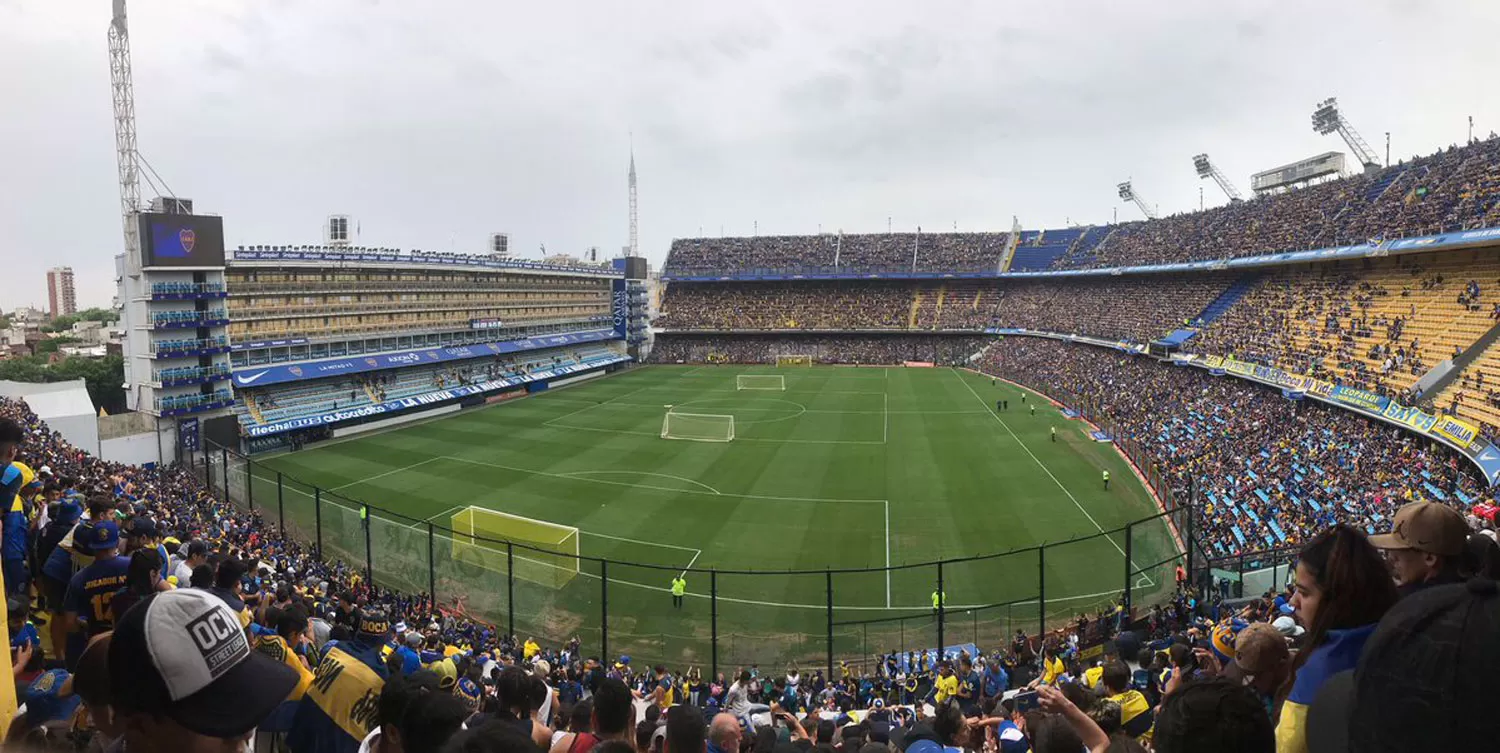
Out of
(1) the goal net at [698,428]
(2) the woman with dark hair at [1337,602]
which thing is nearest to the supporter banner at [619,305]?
(1) the goal net at [698,428]

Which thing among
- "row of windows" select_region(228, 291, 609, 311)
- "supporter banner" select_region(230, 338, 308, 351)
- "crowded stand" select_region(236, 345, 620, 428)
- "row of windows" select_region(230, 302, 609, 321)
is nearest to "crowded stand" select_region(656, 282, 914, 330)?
"row of windows" select_region(228, 291, 609, 311)

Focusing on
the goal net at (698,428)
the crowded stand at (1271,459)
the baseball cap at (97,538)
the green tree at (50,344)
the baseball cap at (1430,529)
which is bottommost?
the goal net at (698,428)

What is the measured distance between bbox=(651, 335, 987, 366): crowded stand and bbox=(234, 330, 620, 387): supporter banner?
17465mm

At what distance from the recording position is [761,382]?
65.8 meters

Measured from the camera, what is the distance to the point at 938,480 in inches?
1276

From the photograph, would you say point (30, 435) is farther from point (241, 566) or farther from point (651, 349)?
point (651, 349)

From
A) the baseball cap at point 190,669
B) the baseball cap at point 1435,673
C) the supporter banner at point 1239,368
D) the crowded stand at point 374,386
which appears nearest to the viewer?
the baseball cap at point 1435,673

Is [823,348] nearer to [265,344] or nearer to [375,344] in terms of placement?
[375,344]

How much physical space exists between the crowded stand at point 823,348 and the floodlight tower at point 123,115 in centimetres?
5432

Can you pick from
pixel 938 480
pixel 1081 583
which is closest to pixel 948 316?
pixel 938 480

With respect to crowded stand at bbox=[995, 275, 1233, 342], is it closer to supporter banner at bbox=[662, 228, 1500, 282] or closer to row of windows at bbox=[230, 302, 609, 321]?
supporter banner at bbox=[662, 228, 1500, 282]

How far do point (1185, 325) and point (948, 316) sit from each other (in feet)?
118

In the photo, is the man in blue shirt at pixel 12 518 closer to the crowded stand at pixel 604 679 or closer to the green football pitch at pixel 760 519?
the crowded stand at pixel 604 679

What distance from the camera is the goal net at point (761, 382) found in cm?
6278
